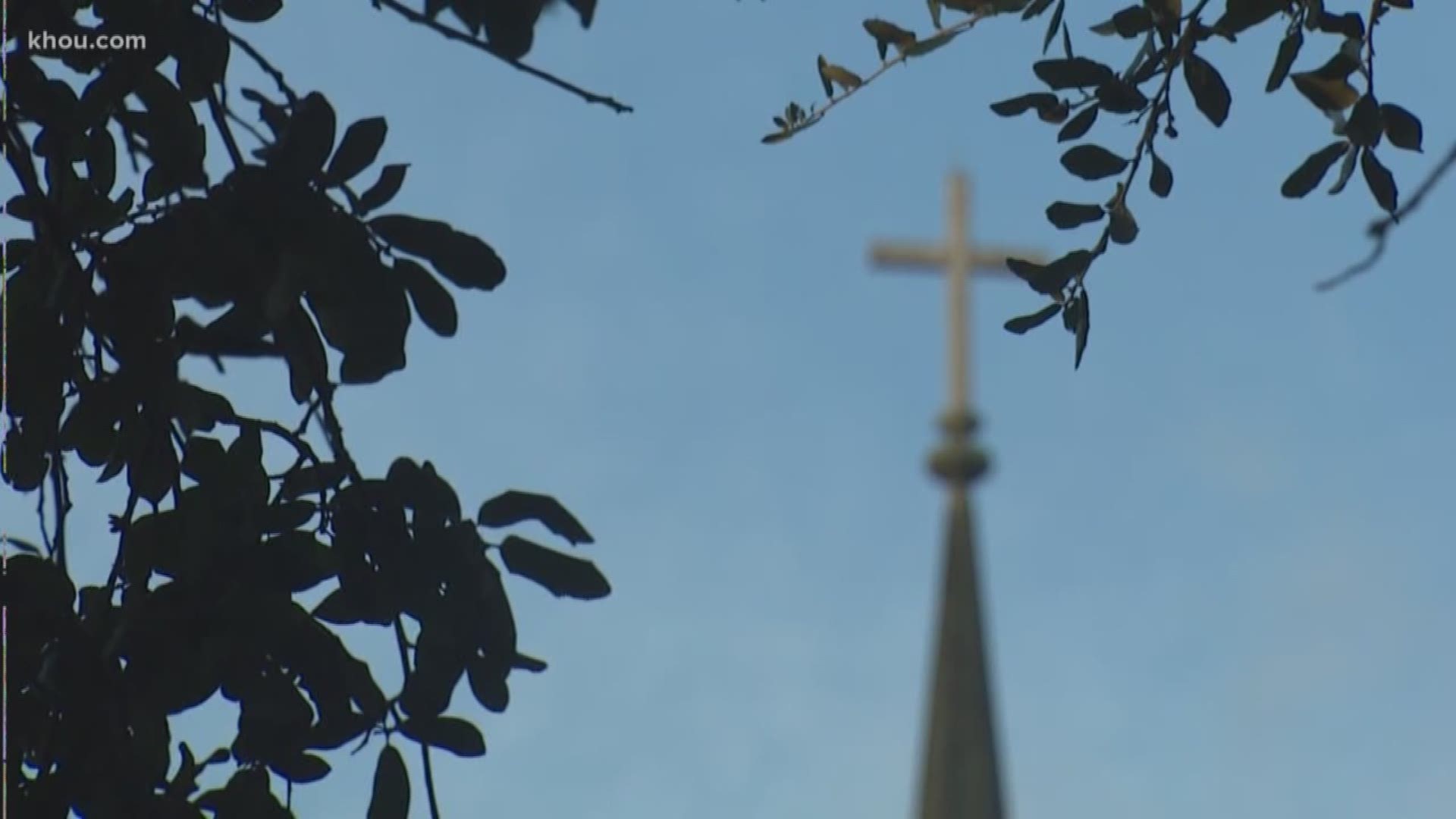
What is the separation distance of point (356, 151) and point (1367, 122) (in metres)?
1.35

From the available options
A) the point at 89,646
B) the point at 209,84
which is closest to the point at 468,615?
the point at 89,646

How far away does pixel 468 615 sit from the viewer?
3.61 metres

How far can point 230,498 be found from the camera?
3727 millimetres

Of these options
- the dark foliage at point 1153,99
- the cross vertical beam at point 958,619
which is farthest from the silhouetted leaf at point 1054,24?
the cross vertical beam at point 958,619

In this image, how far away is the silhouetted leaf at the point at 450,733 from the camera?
358 centimetres

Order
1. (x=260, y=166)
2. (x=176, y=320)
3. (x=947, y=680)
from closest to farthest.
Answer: (x=260, y=166) → (x=176, y=320) → (x=947, y=680)

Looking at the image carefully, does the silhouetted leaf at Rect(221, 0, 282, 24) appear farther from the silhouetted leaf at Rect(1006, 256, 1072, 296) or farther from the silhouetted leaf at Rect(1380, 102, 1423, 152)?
the silhouetted leaf at Rect(1380, 102, 1423, 152)

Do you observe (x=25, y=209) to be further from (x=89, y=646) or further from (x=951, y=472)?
(x=951, y=472)

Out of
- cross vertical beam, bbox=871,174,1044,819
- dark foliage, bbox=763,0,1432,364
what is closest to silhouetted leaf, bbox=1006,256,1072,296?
dark foliage, bbox=763,0,1432,364

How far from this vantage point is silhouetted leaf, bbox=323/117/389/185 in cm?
354

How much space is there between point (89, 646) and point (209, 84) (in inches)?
31.3

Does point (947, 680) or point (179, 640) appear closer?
point (179, 640)

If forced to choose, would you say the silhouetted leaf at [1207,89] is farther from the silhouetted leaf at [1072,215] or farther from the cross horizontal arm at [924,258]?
the cross horizontal arm at [924,258]

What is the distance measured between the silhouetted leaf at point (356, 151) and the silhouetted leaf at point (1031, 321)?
92 cm
